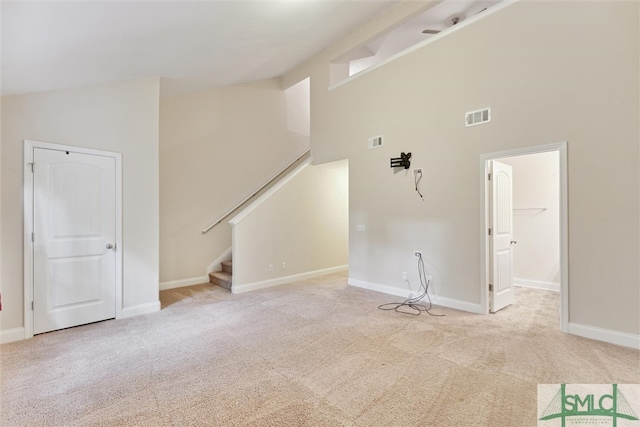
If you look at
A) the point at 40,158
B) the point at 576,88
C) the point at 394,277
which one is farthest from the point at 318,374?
the point at 576,88

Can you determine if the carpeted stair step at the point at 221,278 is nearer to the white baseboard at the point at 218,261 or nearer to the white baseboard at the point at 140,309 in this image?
the white baseboard at the point at 218,261

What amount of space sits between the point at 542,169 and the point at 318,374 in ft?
17.2

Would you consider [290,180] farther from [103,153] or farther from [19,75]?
[19,75]

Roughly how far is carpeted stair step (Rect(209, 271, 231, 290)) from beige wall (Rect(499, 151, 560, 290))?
5327mm

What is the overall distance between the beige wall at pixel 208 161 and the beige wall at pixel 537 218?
5.03 meters

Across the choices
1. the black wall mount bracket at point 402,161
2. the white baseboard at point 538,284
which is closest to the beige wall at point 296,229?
the black wall mount bracket at point 402,161

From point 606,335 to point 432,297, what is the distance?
5.97ft

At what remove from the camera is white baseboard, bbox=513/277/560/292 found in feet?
16.4

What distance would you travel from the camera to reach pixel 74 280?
3389 millimetres

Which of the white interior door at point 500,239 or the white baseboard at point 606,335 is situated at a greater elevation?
the white interior door at point 500,239

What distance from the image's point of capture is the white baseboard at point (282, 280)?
494 cm

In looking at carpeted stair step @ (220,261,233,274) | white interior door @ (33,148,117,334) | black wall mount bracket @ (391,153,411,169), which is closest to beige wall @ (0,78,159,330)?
white interior door @ (33,148,117,334)

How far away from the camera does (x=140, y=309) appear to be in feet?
12.6

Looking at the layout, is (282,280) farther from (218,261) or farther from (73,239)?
(73,239)
